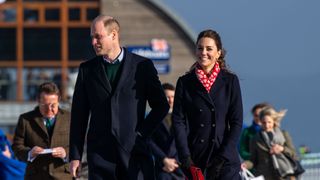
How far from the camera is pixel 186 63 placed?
114 feet

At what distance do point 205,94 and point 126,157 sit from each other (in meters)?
0.85

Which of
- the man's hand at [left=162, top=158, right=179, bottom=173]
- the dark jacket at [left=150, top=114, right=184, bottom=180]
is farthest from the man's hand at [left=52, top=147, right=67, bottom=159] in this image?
the dark jacket at [left=150, top=114, right=184, bottom=180]

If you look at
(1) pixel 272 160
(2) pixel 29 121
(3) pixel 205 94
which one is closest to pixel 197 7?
(1) pixel 272 160

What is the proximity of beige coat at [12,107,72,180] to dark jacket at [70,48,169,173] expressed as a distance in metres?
2.35

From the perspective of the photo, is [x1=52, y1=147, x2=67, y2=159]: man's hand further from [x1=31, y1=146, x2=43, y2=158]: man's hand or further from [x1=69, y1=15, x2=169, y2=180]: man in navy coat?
[x1=69, y1=15, x2=169, y2=180]: man in navy coat

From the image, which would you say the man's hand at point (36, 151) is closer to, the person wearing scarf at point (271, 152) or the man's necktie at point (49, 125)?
Answer: the man's necktie at point (49, 125)

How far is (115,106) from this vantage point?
28.2 ft

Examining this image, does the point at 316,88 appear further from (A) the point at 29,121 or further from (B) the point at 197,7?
(A) the point at 29,121

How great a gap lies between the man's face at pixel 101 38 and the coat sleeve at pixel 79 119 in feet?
0.98

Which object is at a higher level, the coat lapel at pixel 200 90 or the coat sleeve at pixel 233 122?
the coat lapel at pixel 200 90

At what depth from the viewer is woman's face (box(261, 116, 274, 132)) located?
14477 millimetres

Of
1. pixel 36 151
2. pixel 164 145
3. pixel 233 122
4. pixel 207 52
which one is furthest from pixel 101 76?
pixel 164 145

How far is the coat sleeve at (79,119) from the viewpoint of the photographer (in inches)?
342

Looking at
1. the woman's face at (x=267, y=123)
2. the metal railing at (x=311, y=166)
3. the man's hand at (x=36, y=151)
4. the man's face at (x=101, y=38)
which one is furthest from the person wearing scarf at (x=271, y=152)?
the man's face at (x=101, y=38)
